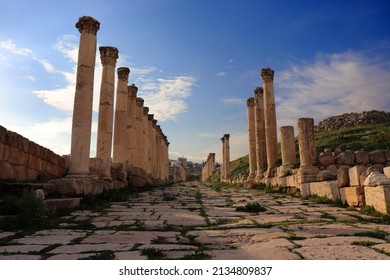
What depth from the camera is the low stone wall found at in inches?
360

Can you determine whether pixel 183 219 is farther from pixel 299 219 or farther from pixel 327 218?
pixel 327 218

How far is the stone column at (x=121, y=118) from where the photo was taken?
18672mm

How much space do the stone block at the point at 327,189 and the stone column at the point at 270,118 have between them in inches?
316

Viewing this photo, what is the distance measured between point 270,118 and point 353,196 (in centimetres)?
1222

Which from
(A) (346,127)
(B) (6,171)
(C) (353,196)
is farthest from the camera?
(A) (346,127)

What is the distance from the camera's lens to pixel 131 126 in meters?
21.8

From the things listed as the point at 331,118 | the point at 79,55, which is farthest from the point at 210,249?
the point at 331,118

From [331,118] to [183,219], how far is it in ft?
149

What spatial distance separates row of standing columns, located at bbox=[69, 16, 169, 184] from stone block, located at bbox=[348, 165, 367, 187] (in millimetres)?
8517

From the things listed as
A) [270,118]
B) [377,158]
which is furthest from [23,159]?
[270,118]

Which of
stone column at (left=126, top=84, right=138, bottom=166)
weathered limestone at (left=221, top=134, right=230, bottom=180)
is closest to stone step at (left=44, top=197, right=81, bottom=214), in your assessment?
stone column at (left=126, top=84, right=138, bottom=166)

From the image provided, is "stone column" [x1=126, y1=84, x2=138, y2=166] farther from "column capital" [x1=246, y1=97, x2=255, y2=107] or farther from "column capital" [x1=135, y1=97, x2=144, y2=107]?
"column capital" [x1=246, y1=97, x2=255, y2=107]

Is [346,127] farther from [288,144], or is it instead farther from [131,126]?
[131,126]

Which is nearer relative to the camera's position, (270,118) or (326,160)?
(326,160)
